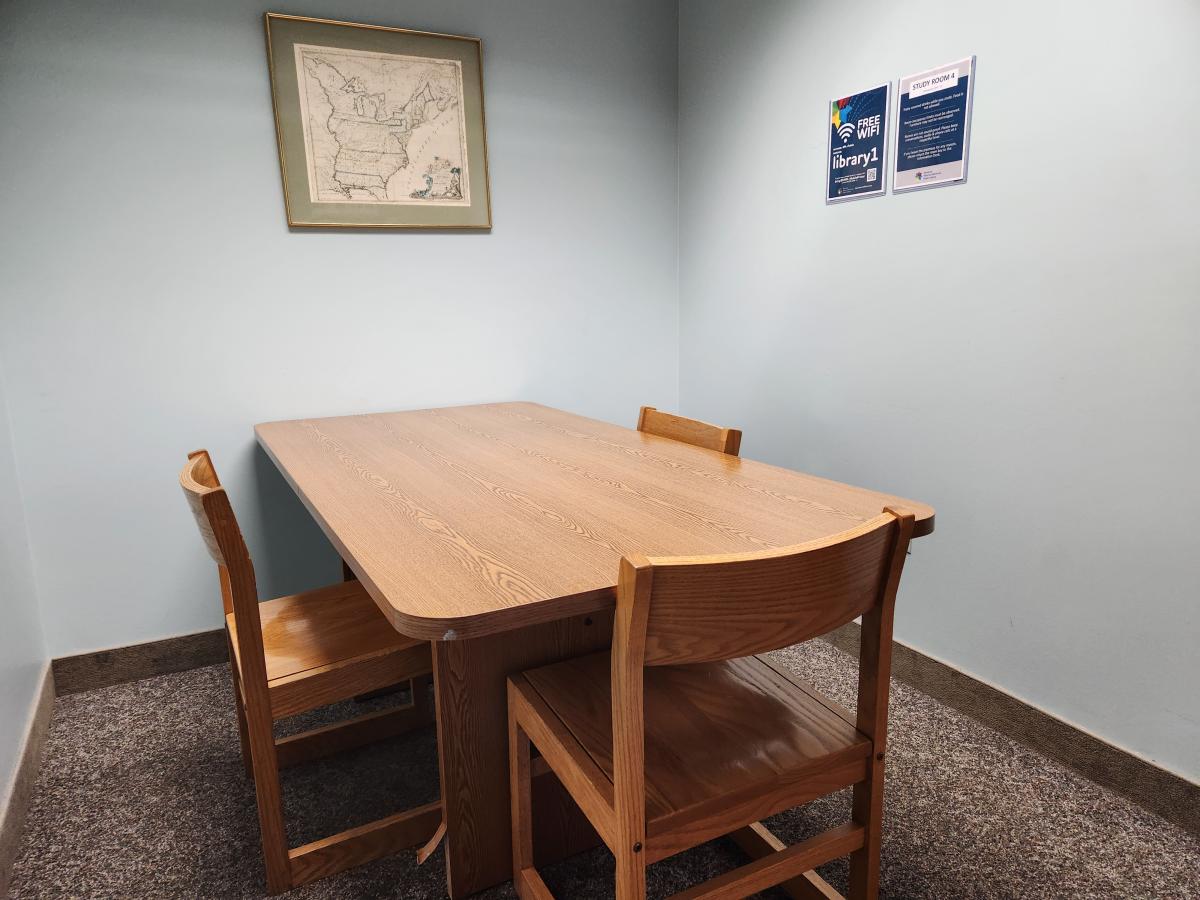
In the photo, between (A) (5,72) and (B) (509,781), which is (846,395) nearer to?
(B) (509,781)

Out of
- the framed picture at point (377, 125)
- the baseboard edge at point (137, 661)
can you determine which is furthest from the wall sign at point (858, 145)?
the baseboard edge at point (137, 661)

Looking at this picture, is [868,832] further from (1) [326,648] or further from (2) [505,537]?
(1) [326,648]

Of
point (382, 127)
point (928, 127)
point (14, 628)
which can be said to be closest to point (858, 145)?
point (928, 127)

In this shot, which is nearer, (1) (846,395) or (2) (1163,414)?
(2) (1163,414)

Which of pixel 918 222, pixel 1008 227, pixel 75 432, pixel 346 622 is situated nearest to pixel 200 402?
pixel 75 432

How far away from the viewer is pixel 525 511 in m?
1.33

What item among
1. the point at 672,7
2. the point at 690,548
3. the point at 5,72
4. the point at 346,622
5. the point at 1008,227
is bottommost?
the point at 346,622

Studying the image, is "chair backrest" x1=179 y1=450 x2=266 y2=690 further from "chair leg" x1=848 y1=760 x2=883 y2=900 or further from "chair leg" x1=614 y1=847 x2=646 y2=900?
"chair leg" x1=848 y1=760 x2=883 y2=900

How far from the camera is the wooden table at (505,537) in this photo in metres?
0.98

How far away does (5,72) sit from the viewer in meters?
2.00

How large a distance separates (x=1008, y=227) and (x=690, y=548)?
130 cm

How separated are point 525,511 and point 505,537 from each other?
149 mm

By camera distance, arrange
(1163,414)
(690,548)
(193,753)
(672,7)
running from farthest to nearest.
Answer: (672,7) < (193,753) < (1163,414) < (690,548)

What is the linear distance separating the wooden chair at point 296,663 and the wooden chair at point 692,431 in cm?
80
